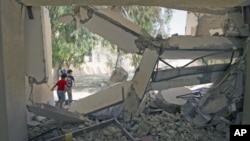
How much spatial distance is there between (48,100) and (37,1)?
3.15m

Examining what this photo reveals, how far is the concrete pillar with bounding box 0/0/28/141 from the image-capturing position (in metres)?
3.21

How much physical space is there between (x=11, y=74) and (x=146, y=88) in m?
2.15

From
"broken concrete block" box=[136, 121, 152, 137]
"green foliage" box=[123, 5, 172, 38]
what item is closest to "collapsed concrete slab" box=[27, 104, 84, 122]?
"broken concrete block" box=[136, 121, 152, 137]

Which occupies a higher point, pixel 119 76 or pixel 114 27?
pixel 114 27

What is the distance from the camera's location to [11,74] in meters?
3.41

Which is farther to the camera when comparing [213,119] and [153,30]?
[153,30]

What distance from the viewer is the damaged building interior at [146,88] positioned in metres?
4.21

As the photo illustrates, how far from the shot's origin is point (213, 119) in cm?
466

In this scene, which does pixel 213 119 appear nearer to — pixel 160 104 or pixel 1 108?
pixel 160 104

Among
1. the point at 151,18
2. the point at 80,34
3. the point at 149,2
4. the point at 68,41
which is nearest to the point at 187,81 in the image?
the point at 149,2

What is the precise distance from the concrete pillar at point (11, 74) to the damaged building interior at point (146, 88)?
0.08ft

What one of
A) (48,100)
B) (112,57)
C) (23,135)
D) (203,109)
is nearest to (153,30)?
(112,57)

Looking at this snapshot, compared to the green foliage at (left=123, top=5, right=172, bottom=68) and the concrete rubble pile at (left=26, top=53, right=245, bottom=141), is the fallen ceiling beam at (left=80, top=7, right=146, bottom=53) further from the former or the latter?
the green foliage at (left=123, top=5, right=172, bottom=68)

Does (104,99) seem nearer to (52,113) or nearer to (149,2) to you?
(52,113)
